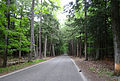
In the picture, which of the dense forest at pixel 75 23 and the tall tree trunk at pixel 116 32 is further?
the dense forest at pixel 75 23

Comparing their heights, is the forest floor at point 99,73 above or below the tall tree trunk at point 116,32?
below

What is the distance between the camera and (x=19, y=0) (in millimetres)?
19438

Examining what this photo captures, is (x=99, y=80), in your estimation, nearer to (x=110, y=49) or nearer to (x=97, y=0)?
(x=97, y=0)

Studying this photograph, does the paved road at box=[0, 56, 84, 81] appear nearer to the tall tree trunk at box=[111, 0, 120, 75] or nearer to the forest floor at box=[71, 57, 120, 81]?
the forest floor at box=[71, 57, 120, 81]

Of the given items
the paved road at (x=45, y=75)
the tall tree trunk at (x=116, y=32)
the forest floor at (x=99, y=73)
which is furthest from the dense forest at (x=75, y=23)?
the paved road at (x=45, y=75)

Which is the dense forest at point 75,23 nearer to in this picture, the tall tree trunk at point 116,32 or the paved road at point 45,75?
the tall tree trunk at point 116,32

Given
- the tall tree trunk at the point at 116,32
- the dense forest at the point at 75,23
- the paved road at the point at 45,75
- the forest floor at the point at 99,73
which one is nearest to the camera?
the paved road at the point at 45,75

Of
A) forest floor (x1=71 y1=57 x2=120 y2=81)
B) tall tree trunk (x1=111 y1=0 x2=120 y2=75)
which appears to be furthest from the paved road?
tall tree trunk (x1=111 y1=0 x2=120 y2=75)

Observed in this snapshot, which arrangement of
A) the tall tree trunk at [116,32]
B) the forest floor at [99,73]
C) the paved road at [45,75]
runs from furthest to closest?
1. the tall tree trunk at [116,32]
2. the forest floor at [99,73]
3. the paved road at [45,75]

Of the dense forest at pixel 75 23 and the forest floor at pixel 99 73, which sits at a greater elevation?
the dense forest at pixel 75 23

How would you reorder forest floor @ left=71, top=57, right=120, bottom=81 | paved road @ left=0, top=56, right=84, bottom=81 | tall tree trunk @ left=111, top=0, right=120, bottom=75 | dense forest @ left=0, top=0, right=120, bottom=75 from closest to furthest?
paved road @ left=0, top=56, right=84, bottom=81
forest floor @ left=71, top=57, right=120, bottom=81
tall tree trunk @ left=111, top=0, right=120, bottom=75
dense forest @ left=0, top=0, right=120, bottom=75

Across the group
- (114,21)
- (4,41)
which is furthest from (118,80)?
(4,41)

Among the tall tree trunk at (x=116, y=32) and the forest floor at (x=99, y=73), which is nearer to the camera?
the forest floor at (x=99, y=73)

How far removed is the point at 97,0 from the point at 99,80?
714 cm
